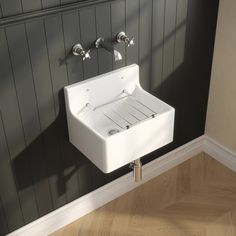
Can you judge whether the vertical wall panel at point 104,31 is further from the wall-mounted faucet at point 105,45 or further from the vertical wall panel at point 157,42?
the vertical wall panel at point 157,42

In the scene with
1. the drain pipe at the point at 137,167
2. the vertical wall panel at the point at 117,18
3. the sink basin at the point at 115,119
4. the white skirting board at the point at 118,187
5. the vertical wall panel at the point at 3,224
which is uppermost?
the vertical wall panel at the point at 117,18

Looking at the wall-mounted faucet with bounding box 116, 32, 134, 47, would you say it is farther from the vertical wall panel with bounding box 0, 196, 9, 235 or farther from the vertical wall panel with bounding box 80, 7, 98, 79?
the vertical wall panel with bounding box 0, 196, 9, 235

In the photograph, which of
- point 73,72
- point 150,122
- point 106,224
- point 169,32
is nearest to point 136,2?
point 169,32

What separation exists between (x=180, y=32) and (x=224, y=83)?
0.49m

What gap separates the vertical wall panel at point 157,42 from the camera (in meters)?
2.25

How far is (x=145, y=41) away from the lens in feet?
7.50

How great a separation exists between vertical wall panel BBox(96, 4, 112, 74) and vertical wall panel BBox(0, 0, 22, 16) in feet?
1.32

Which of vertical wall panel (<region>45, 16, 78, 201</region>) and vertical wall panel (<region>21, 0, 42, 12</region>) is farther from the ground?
vertical wall panel (<region>21, 0, 42, 12</region>)

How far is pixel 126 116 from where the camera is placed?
226 centimetres

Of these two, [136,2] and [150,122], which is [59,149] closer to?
[150,122]

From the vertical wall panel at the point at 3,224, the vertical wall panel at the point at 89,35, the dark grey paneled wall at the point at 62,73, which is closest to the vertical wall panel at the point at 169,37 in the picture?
the dark grey paneled wall at the point at 62,73

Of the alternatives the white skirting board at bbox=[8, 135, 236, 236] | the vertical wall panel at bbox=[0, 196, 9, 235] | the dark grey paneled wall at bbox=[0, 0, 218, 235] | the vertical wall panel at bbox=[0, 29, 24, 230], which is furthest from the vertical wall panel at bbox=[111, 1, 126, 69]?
the vertical wall panel at bbox=[0, 196, 9, 235]

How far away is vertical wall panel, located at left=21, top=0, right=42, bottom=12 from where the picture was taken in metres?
1.78

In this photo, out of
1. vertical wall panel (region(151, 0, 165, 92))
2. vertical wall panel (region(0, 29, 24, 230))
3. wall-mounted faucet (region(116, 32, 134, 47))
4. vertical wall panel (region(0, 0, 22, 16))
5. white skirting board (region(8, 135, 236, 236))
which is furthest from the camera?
white skirting board (region(8, 135, 236, 236))
